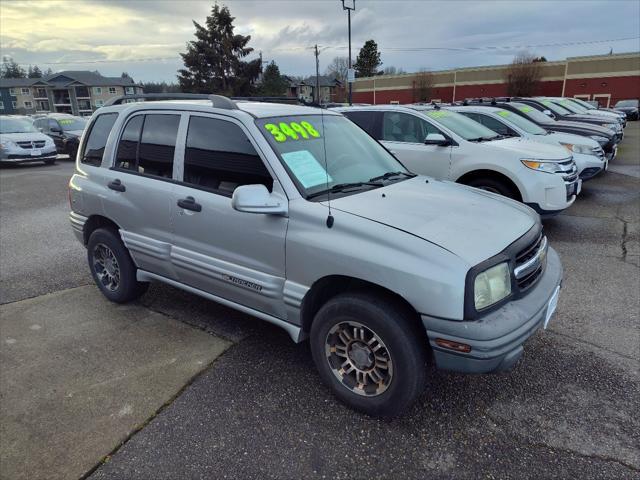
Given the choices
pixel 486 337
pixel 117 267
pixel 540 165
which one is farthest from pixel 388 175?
pixel 540 165

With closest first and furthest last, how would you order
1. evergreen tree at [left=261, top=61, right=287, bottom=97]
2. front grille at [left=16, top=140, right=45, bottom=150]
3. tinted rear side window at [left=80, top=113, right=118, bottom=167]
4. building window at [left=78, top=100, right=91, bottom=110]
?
tinted rear side window at [left=80, top=113, right=118, bottom=167], front grille at [left=16, top=140, right=45, bottom=150], evergreen tree at [left=261, top=61, right=287, bottom=97], building window at [left=78, top=100, right=91, bottom=110]

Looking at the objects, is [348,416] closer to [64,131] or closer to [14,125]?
[14,125]

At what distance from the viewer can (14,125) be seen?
16.0 metres

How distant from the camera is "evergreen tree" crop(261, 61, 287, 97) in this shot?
54.2 m

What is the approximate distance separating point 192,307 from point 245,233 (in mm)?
1634

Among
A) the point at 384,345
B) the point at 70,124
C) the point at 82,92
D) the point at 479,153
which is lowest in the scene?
the point at 384,345

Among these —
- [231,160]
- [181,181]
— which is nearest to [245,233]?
[231,160]

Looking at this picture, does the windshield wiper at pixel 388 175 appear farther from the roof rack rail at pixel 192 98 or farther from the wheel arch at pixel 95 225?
the wheel arch at pixel 95 225

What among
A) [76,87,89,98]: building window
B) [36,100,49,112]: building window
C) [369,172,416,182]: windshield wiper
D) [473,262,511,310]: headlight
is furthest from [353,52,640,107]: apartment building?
[36,100,49,112]: building window

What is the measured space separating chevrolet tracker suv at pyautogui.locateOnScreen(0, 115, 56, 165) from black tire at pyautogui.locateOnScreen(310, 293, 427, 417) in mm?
15894

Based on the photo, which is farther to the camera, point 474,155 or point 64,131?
point 64,131

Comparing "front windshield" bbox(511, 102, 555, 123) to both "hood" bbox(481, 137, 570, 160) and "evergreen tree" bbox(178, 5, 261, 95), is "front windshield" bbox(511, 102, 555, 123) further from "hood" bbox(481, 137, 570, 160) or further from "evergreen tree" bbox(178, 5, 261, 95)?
"evergreen tree" bbox(178, 5, 261, 95)

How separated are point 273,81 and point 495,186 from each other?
5687 centimetres

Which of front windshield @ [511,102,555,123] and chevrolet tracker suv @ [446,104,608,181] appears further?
front windshield @ [511,102,555,123]
